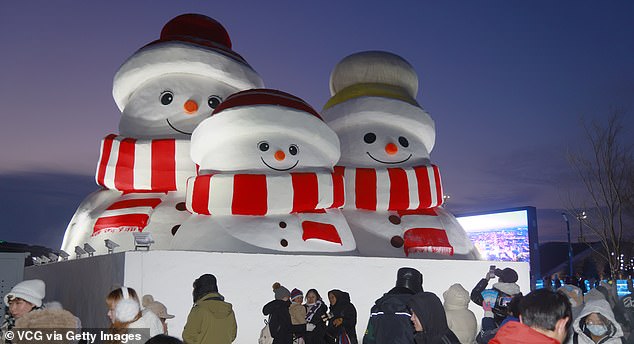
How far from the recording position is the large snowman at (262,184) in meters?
8.43

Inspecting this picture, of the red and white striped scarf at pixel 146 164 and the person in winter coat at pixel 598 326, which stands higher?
the red and white striped scarf at pixel 146 164

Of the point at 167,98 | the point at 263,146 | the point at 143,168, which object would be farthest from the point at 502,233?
the point at 143,168

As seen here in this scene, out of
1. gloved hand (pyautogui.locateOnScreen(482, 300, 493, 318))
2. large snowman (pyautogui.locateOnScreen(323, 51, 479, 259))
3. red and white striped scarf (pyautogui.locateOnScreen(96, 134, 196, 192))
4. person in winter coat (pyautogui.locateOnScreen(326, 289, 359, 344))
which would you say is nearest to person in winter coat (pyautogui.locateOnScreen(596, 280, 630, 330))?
gloved hand (pyautogui.locateOnScreen(482, 300, 493, 318))

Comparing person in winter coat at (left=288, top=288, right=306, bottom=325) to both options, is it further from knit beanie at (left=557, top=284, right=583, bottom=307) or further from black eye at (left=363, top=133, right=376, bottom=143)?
black eye at (left=363, top=133, right=376, bottom=143)

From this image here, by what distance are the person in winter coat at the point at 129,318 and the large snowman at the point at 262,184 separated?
4.73 m

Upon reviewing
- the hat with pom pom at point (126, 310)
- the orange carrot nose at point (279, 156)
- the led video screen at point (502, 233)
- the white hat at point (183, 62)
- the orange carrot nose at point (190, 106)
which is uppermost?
the white hat at point (183, 62)

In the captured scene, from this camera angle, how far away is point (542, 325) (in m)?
2.38

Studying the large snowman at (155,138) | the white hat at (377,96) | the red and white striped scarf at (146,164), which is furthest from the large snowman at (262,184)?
the white hat at (377,96)

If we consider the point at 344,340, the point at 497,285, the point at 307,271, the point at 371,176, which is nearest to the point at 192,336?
the point at 344,340

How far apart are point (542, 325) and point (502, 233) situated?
1241cm

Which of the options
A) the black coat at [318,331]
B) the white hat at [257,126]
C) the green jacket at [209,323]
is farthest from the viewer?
the white hat at [257,126]

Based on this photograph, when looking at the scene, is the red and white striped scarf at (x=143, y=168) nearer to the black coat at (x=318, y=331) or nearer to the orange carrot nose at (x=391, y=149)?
the orange carrot nose at (x=391, y=149)

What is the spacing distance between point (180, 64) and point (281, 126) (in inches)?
91.3

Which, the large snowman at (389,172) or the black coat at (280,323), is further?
the large snowman at (389,172)
